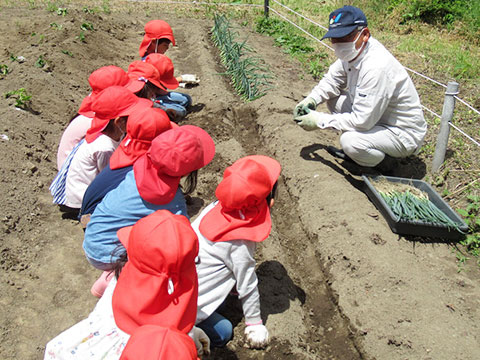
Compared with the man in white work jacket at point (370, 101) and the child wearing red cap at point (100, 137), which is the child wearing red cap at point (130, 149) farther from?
the man in white work jacket at point (370, 101)

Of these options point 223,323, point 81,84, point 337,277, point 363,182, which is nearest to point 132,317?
point 223,323

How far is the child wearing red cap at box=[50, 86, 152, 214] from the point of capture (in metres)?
3.29

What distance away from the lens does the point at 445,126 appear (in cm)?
382

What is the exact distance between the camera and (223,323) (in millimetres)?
2613

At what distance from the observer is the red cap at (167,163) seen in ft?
7.95

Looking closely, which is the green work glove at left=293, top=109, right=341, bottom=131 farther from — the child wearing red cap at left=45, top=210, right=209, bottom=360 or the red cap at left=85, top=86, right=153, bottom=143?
the child wearing red cap at left=45, top=210, right=209, bottom=360

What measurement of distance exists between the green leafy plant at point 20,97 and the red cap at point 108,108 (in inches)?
74.1

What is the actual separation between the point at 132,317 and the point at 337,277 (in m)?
1.67

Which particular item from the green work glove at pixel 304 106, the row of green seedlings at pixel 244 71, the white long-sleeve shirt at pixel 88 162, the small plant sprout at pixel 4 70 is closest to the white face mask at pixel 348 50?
the green work glove at pixel 304 106

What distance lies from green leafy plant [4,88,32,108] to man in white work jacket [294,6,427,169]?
3.03 metres

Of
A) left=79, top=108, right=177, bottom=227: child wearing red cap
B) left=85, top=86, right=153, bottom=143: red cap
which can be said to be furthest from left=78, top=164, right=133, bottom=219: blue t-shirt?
left=85, top=86, right=153, bottom=143: red cap

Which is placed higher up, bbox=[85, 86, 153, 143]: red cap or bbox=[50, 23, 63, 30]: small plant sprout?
bbox=[85, 86, 153, 143]: red cap

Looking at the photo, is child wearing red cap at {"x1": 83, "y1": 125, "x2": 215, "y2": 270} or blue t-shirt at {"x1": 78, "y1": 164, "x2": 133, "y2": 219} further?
blue t-shirt at {"x1": 78, "y1": 164, "x2": 133, "y2": 219}

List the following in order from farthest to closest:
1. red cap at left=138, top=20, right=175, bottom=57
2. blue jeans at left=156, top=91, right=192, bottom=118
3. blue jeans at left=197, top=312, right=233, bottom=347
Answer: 1. red cap at left=138, top=20, right=175, bottom=57
2. blue jeans at left=156, top=91, right=192, bottom=118
3. blue jeans at left=197, top=312, right=233, bottom=347
